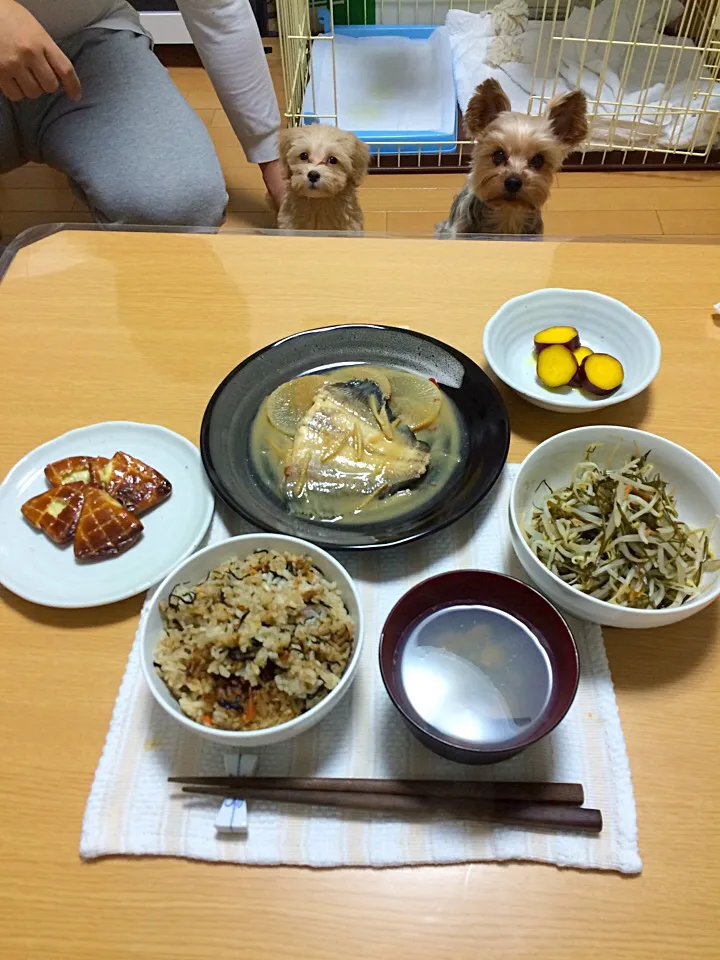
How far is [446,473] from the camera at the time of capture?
907 millimetres

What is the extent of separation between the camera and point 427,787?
2.18ft

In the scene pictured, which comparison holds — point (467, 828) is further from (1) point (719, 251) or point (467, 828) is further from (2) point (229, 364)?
(1) point (719, 251)

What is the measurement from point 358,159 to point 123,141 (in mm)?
608

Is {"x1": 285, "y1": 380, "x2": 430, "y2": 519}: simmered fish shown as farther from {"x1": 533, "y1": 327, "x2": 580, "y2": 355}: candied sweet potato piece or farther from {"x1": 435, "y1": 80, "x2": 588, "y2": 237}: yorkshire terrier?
{"x1": 435, "y1": 80, "x2": 588, "y2": 237}: yorkshire terrier

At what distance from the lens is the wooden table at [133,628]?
61 centimetres

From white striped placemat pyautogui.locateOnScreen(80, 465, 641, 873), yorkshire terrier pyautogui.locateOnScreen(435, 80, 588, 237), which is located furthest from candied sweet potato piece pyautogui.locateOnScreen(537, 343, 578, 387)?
yorkshire terrier pyautogui.locateOnScreen(435, 80, 588, 237)

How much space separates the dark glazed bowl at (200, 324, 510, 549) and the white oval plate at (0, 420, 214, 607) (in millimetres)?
50

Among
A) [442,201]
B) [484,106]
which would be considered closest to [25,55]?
[484,106]

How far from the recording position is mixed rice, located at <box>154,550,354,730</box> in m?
0.67

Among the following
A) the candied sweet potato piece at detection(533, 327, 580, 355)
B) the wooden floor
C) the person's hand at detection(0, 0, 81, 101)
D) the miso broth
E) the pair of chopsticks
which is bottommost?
the wooden floor

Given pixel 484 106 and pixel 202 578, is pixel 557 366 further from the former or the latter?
pixel 484 106

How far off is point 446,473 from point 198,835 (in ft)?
1.64

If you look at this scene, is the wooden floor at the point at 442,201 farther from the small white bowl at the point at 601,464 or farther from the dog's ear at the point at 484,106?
the small white bowl at the point at 601,464

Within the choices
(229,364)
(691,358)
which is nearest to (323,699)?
(229,364)
